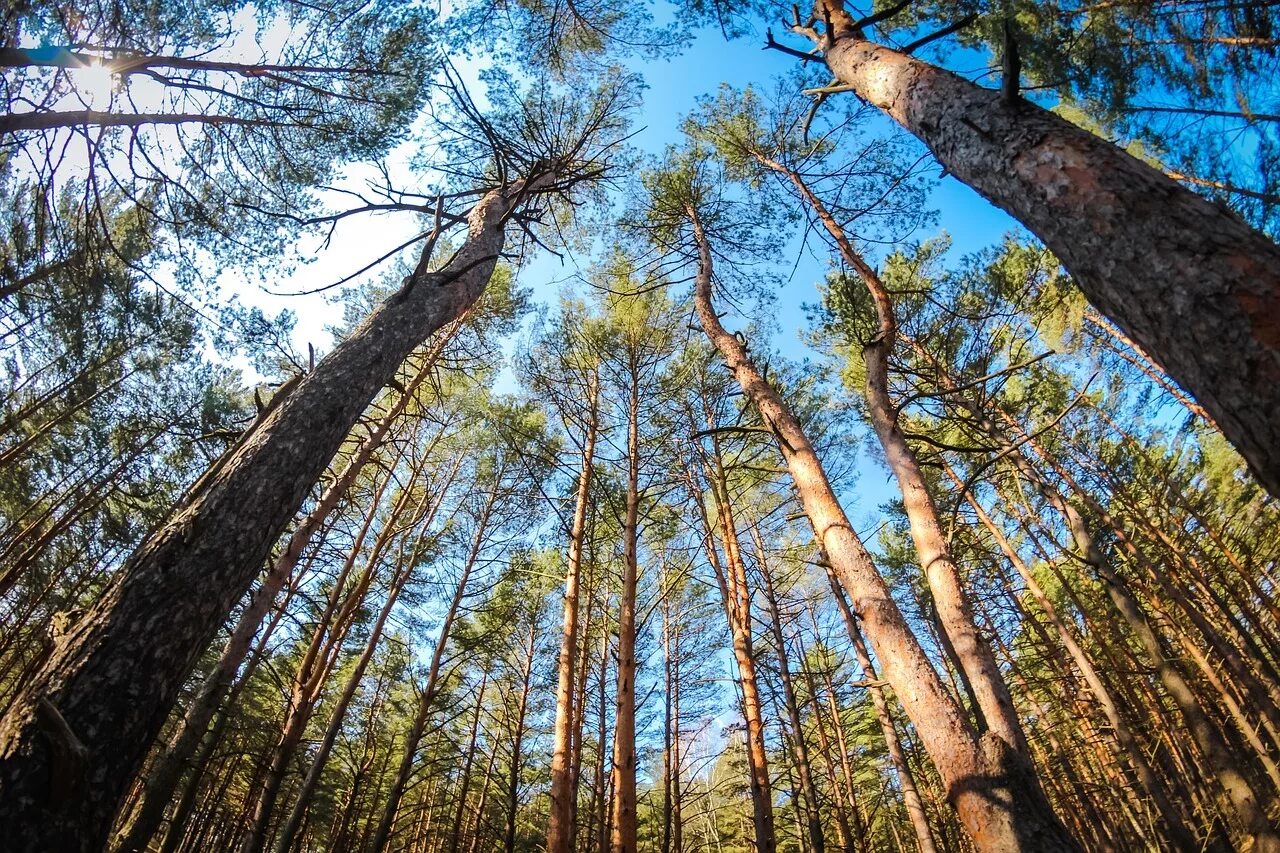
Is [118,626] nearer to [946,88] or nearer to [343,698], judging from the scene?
[946,88]

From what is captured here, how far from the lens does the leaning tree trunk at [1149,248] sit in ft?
3.94

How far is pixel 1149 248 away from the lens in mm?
1510

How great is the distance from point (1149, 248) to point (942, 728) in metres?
1.94

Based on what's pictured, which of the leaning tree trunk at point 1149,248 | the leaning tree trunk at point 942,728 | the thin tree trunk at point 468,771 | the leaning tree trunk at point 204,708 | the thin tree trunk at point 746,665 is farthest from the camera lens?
the thin tree trunk at point 468,771

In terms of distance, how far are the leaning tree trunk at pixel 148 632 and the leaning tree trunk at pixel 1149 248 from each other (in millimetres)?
2942

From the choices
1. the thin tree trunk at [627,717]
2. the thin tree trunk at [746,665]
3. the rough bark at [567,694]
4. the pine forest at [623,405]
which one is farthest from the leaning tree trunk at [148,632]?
the thin tree trunk at [746,665]

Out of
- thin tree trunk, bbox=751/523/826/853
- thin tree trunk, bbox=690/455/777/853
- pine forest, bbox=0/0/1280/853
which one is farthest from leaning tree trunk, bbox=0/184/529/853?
thin tree trunk, bbox=751/523/826/853

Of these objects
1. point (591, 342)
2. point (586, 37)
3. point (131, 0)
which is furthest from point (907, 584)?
point (131, 0)

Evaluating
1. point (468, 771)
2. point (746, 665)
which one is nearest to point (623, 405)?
point (746, 665)

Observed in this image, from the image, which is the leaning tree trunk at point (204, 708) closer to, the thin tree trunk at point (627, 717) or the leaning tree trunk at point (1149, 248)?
the thin tree trunk at point (627, 717)

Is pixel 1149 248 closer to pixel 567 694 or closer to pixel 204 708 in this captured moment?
pixel 567 694

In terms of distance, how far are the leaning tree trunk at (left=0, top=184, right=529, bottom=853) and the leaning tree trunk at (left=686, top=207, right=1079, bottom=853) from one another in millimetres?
2783

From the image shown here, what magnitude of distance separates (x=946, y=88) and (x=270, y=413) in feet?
12.4

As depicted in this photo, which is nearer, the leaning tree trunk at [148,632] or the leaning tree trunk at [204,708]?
the leaning tree trunk at [148,632]
